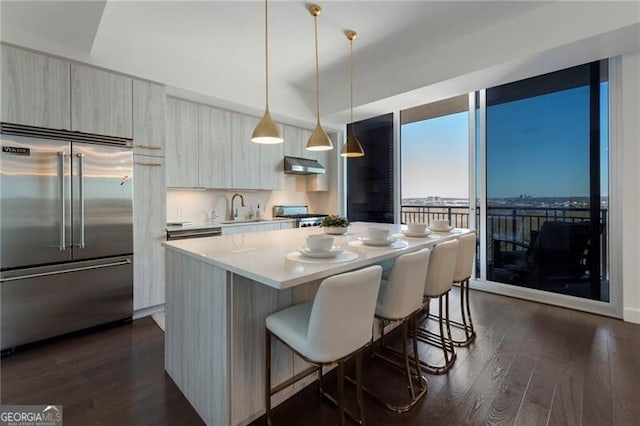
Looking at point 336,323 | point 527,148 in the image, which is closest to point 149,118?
point 336,323

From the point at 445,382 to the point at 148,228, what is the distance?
3.07 metres

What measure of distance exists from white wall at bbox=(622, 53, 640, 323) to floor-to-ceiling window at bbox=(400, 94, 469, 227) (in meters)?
1.55

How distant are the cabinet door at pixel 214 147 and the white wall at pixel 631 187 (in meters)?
4.49

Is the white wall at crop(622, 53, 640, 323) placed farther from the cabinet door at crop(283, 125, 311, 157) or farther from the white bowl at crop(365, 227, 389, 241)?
the cabinet door at crop(283, 125, 311, 157)

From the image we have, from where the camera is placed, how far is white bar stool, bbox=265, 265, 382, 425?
48.3 inches

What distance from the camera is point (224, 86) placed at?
12.1ft

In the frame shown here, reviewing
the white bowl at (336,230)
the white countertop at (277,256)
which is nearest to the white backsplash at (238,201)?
the white countertop at (277,256)

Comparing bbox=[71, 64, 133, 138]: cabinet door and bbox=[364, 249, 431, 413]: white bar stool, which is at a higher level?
bbox=[71, 64, 133, 138]: cabinet door

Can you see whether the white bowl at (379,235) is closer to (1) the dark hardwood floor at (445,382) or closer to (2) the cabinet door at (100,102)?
(1) the dark hardwood floor at (445,382)

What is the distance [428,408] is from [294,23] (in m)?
3.36

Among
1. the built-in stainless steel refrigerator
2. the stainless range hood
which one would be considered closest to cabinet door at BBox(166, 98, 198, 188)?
the built-in stainless steel refrigerator

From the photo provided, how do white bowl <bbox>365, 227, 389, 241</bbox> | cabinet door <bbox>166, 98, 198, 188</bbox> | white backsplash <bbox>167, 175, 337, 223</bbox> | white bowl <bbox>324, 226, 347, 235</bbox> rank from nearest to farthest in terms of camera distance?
1. white bowl <bbox>365, 227, 389, 241</bbox>
2. white bowl <bbox>324, 226, 347, 235</bbox>
3. cabinet door <bbox>166, 98, 198, 188</bbox>
4. white backsplash <bbox>167, 175, 337, 223</bbox>

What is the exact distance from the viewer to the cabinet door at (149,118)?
9.84 ft

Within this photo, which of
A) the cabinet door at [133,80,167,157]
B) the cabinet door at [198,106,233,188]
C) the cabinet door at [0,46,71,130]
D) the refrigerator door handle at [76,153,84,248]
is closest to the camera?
the cabinet door at [0,46,71,130]
